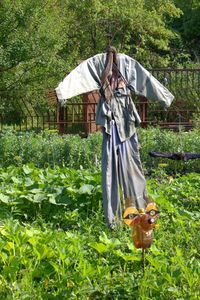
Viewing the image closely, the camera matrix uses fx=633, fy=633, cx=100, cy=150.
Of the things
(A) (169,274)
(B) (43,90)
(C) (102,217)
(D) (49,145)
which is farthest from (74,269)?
(B) (43,90)

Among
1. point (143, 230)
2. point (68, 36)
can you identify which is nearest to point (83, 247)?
point (143, 230)

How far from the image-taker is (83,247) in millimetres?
4621

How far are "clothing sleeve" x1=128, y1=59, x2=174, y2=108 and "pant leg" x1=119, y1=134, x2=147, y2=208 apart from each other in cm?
40

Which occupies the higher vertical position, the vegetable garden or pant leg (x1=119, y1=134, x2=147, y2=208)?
pant leg (x1=119, y1=134, x2=147, y2=208)

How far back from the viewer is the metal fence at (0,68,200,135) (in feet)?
43.9

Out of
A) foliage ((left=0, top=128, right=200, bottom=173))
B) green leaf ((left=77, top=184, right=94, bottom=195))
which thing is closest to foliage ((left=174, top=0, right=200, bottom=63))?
foliage ((left=0, top=128, right=200, bottom=173))

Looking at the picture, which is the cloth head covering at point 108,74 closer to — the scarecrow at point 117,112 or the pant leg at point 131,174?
the scarecrow at point 117,112

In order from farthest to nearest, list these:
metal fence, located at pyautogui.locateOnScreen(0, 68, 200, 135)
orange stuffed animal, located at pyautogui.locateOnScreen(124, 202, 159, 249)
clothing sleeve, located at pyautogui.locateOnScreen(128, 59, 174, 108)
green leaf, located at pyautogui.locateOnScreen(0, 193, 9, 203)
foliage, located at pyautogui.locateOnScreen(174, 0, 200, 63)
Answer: foliage, located at pyautogui.locateOnScreen(174, 0, 200, 63), metal fence, located at pyautogui.locateOnScreen(0, 68, 200, 135), green leaf, located at pyautogui.locateOnScreen(0, 193, 9, 203), clothing sleeve, located at pyautogui.locateOnScreen(128, 59, 174, 108), orange stuffed animal, located at pyautogui.locateOnScreen(124, 202, 159, 249)

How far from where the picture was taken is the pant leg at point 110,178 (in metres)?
5.42

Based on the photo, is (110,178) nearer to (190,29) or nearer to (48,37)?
(48,37)

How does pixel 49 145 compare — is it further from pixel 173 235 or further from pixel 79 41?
pixel 79 41

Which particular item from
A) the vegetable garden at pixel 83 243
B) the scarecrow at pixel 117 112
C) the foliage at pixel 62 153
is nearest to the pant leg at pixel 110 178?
the scarecrow at pixel 117 112

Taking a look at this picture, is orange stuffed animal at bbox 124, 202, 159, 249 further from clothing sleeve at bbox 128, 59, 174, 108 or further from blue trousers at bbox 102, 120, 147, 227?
clothing sleeve at bbox 128, 59, 174, 108

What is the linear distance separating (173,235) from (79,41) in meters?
13.2
